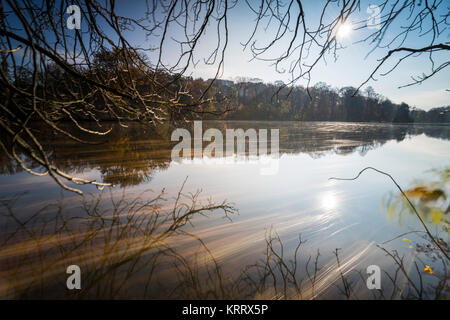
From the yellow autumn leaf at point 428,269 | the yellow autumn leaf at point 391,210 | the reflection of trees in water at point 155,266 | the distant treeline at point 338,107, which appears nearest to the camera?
the reflection of trees in water at point 155,266

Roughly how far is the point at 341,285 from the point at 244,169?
275 centimetres

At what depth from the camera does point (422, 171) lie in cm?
429

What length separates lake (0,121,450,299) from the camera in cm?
132

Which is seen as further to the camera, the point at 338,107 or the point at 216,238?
the point at 338,107

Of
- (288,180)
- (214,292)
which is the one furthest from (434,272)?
(288,180)

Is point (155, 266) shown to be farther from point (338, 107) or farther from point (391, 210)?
point (338, 107)

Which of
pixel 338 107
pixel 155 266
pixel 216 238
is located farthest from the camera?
pixel 338 107

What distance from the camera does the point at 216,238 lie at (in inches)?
71.4

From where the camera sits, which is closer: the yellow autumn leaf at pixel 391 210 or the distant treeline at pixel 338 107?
the yellow autumn leaf at pixel 391 210

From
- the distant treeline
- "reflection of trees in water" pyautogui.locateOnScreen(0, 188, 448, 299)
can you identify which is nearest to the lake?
"reflection of trees in water" pyautogui.locateOnScreen(0, 188, 448, 299)

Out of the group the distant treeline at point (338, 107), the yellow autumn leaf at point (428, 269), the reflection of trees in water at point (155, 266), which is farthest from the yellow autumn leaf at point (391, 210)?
the distant treeline at point (338, 107)

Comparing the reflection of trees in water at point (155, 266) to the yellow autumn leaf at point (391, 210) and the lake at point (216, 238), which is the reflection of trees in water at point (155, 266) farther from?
the yellow autumn leaf at point (391, 210)

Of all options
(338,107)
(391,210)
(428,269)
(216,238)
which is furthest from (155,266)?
(338,107)

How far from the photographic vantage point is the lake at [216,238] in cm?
132
